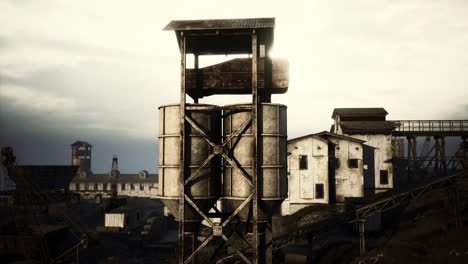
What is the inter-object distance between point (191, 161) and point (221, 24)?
528cm

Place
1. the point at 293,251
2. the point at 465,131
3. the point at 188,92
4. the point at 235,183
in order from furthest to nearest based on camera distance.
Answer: the point at 465,131 → the point at 293,251 → the point at 188,92 → the point at 235,183

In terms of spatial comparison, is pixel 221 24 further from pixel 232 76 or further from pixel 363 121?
pixel 363 121

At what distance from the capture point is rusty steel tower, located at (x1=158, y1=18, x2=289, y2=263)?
40.3ft

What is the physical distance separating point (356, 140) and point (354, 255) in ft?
52.8

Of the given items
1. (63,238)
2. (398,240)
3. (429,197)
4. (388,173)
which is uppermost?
(388,173)

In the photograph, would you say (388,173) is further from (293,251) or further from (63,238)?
(63,238)

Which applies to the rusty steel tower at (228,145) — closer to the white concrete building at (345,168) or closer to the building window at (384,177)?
the white concrete building at (345,168)

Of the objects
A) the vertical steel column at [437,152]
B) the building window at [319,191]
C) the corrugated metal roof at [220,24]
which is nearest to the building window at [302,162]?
the building window at [319,191]

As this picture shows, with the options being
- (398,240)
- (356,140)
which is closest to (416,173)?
(356,140)

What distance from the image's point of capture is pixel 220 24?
1277cm

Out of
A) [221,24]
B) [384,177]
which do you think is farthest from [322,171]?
[221,24]

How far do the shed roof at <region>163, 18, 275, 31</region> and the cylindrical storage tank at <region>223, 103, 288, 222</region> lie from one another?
117 inches

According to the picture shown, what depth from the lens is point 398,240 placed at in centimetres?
2650

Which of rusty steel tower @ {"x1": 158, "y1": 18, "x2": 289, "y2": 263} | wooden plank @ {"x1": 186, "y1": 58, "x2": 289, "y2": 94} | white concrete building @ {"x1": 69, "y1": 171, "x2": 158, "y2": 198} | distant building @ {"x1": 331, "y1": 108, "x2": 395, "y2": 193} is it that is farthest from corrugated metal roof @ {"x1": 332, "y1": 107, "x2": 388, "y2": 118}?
white concrete building @ {"x1": 69, "y1": 171, "x2": 158, "y2": 198}
